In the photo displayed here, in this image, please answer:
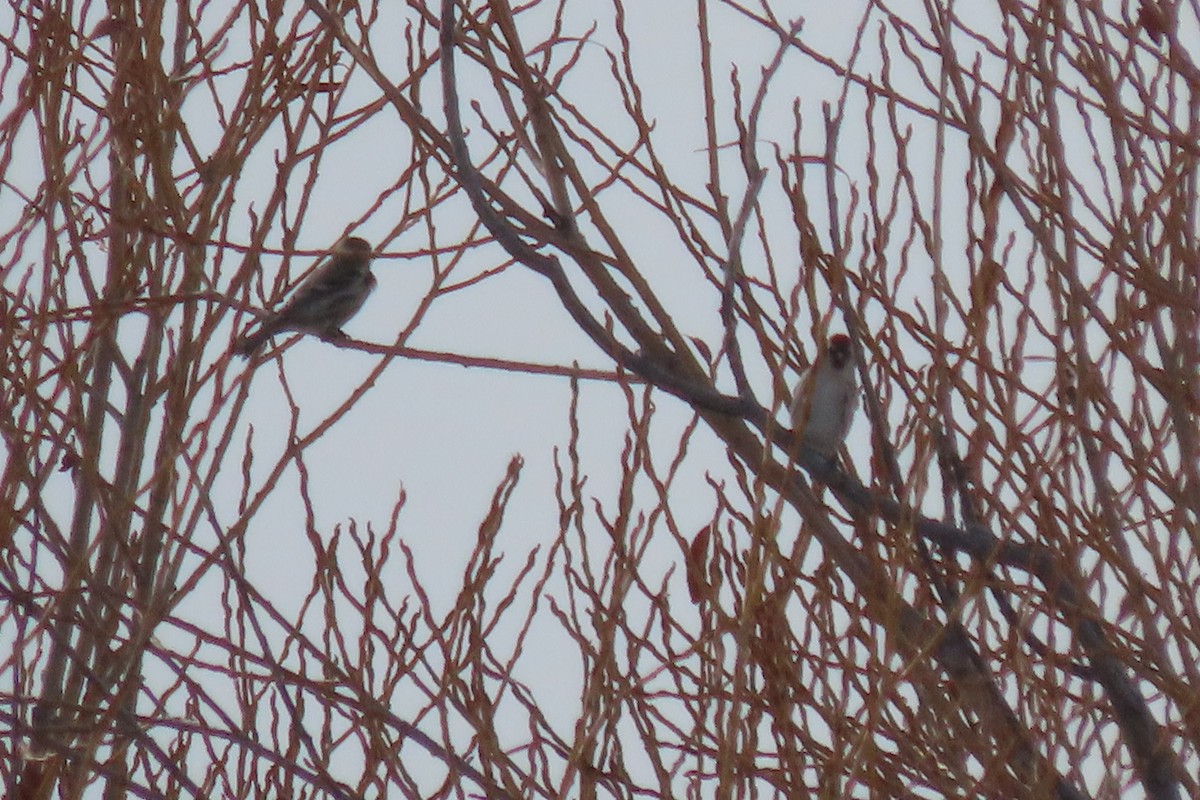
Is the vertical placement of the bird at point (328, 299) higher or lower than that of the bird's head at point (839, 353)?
higher

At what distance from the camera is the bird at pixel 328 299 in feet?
20.6

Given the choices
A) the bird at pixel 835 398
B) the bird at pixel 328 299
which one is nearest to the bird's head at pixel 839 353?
the bird at pixel 835 398

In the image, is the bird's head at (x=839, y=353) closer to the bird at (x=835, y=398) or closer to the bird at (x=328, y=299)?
the bird at (x=835, y=398)

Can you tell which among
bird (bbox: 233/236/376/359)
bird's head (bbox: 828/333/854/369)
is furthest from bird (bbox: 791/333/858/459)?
bird (bbox: 233/236/376/359)

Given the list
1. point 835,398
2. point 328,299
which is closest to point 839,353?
point 835,398

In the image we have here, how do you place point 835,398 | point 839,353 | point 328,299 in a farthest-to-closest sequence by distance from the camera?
point 328,299, point 839,353, point 835,398

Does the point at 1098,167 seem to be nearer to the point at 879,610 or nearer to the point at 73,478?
the point at 879,610

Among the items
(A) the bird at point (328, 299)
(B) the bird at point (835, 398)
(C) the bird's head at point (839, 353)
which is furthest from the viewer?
(A) the bird at point (328, 299)

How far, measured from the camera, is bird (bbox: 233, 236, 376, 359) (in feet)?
20.6

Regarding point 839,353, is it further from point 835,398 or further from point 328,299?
point 328,299

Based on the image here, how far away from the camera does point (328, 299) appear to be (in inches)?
262

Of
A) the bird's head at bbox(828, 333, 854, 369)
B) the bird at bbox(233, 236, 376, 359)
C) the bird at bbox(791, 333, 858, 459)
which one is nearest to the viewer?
the bird at bbox(791, 333, 858, 459)

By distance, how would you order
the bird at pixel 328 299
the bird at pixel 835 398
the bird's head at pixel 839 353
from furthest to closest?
the bird at pixel 328 299 → the bird's head at pixel 839 353 → the bird at pixel 835 398

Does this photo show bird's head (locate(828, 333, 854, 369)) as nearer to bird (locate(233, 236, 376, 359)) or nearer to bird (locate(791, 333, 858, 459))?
bird (locate(791, 333, 858, 459))
